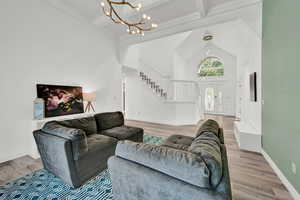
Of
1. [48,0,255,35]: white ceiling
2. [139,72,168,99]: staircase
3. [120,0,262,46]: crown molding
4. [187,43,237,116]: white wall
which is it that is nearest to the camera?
[120,0,262,46]: crown molding

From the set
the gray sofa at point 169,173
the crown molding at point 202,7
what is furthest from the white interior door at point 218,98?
the gray sofa at point 169,173

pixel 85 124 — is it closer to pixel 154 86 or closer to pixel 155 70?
pixel 154 86

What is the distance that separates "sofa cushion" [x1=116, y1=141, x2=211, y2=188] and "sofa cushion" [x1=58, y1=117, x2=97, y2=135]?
68.1 inches

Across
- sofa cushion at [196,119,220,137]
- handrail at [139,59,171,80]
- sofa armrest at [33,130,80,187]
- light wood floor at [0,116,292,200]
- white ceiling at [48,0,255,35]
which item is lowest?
light wood floor at [0,116,292,200]

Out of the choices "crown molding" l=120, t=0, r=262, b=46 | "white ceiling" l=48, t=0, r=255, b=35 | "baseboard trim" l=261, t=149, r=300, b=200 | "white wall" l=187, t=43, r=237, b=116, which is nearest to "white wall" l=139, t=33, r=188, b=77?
"white wall" l=187, t=43, r=237, b=116

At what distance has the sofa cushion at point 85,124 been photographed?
2.61 meters

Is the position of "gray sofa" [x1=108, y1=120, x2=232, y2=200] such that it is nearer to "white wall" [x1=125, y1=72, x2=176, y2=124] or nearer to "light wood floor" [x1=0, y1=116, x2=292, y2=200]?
"light wood floor" [x1=0, y1=116, x2=292, y2=200]

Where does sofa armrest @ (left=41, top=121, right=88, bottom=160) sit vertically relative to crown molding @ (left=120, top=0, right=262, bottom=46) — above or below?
below

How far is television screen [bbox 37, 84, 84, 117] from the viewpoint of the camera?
331 cm

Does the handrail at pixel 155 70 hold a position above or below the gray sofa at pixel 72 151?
above

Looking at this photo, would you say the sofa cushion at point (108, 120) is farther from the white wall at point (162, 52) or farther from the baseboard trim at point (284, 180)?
the white wall at point (162, 52)

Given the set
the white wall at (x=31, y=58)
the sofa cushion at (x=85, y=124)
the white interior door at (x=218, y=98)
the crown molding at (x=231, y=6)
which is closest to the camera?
the sofa cushion at (x=85, y=124)

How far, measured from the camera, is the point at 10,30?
2.79m

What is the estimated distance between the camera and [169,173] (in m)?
1.08
